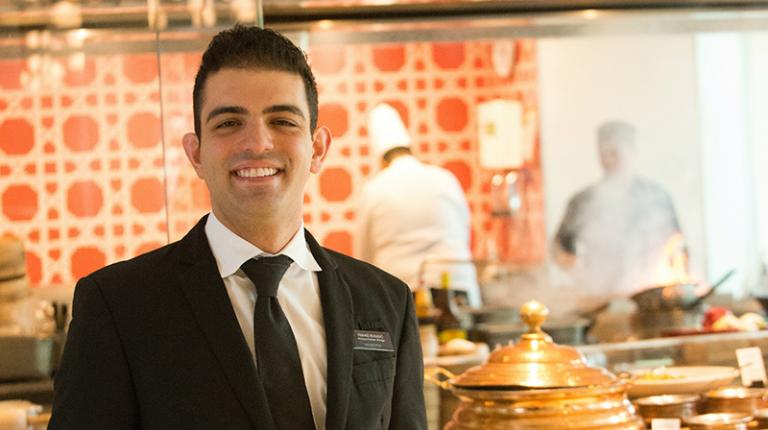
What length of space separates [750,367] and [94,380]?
1.90 m

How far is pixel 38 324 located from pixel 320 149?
50.0 inches

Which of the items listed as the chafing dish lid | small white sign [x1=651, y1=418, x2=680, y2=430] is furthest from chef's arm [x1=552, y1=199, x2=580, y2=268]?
the chafing dish lid

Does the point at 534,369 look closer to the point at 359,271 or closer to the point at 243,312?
the point at 359,271

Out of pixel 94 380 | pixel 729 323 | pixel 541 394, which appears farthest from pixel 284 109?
pixel 729 323

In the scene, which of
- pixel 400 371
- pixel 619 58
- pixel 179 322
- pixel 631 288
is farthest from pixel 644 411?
pixel 619 58

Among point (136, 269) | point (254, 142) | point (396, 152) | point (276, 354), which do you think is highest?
point (396, 152)

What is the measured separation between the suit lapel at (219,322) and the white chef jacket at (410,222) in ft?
11.6

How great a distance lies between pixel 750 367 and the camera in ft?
9.30

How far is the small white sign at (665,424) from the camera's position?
7.82 ft

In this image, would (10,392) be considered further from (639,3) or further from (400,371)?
(639,3)

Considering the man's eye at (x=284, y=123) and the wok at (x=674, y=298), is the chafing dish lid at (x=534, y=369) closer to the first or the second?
the man's eye at (x=284, y=123)

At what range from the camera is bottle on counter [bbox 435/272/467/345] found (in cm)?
356

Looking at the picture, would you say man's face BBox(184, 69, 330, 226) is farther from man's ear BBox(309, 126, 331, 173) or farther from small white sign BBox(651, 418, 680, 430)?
small white sign BBox(651, 418, 680, 430)

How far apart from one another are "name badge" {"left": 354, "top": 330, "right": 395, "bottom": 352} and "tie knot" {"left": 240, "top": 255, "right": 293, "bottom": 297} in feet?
0.37
